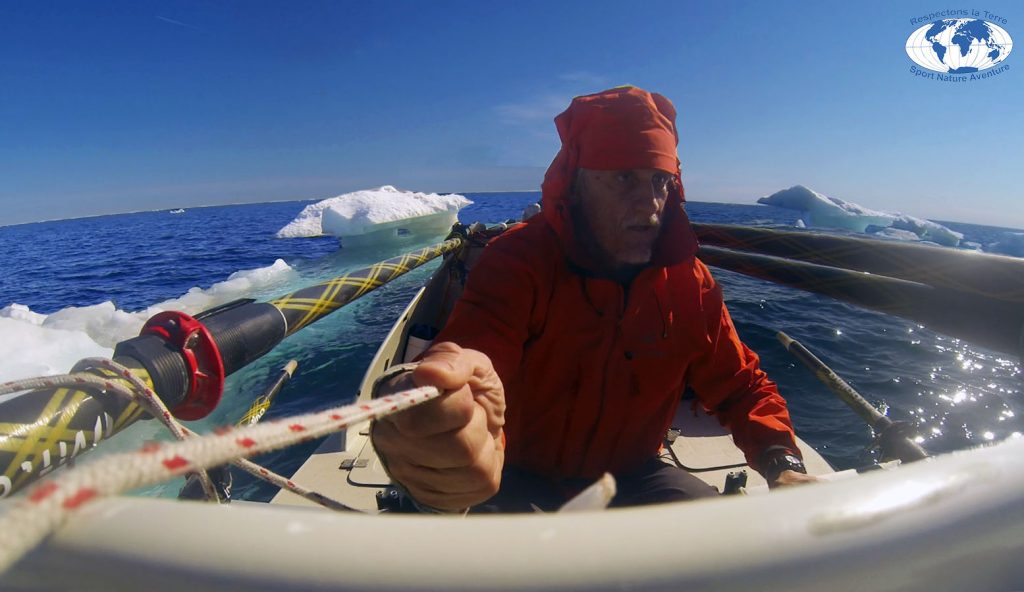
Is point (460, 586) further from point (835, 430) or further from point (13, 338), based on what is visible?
point (13, 338)

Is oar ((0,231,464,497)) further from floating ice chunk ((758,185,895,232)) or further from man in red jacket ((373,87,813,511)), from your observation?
floating ice chunk ((758,185,895,232))

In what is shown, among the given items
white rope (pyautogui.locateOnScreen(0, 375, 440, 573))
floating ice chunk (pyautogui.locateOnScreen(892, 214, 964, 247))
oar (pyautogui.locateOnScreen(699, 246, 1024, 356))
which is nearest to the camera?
white rope (pyautogui.locateOnScreen(0, 375, 440, 573))

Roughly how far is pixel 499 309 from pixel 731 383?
1.15 m

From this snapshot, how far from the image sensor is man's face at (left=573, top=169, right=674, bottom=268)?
Answer: 70.3 inches

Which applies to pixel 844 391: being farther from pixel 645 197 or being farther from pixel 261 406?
pixel 261 406

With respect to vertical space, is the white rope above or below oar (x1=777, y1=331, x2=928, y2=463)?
above

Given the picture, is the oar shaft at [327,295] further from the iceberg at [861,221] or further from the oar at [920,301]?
the iceberg at [861,221]

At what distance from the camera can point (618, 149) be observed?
1.73 m

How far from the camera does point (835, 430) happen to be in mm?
4719

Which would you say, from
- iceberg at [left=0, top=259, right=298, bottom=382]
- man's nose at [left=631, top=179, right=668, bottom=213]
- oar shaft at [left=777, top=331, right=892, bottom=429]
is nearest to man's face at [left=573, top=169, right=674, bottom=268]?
man's nose at [left=631, top=179, right=668, bottom=213]

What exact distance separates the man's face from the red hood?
55mm

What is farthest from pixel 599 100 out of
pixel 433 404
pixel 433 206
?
pixel 433 206

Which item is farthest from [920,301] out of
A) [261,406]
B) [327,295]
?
[261,406]

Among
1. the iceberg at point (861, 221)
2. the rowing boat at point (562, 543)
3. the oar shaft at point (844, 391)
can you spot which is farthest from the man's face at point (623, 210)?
the iceberg at point (861, 221)
